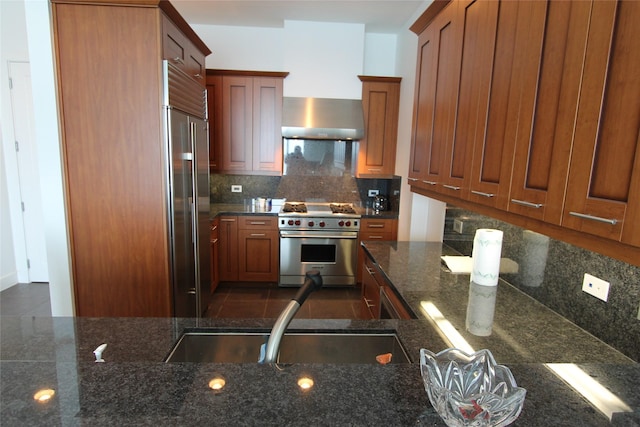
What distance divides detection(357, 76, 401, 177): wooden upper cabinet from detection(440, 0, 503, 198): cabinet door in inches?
90.6

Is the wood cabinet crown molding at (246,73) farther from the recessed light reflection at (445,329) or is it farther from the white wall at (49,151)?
the recessed light reflection at (445,329)

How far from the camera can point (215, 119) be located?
4047mm

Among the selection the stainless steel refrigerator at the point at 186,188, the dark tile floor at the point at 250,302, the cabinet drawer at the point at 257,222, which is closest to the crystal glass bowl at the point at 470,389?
the stainless steel refrigerator at the point at 186,188

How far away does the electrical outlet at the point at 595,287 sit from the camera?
1261 millimetres

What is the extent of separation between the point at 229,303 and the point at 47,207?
195 centimetres

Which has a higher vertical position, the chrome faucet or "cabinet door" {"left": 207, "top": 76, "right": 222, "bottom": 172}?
"cabinet door" {"left": 207, "top": 76, "right": 222, "bottom": 172}

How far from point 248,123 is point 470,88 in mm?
2897

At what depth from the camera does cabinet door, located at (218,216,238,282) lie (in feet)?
12.9

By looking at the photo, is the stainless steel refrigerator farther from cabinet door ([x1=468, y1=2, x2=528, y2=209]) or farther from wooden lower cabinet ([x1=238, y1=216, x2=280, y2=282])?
cabinet door ([x1=468, y1=2, x2=528, y2=209])

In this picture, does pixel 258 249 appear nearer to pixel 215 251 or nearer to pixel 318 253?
pixel 215 251

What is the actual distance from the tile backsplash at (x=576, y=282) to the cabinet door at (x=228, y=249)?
274cm

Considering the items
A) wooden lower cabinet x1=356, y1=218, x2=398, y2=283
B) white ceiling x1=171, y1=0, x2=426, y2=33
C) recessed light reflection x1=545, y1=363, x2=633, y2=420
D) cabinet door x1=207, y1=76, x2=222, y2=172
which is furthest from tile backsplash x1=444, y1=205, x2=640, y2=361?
cabinet door x1=207, y1=76, x2=222, y2=172

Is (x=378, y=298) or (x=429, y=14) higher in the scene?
(x=429, y=14)

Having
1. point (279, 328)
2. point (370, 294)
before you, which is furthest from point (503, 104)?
point (370, 294)
